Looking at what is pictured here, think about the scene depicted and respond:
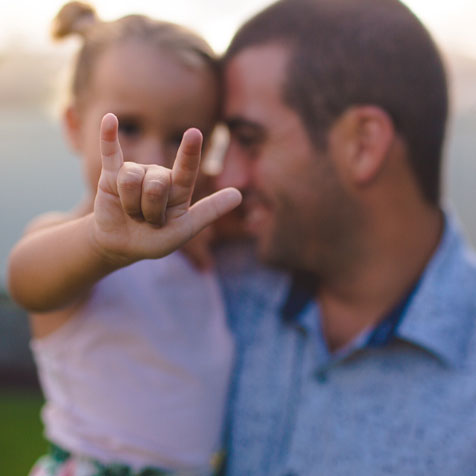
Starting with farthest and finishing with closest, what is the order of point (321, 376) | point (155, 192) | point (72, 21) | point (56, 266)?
1. point (72, 21)
2. point (321, 376)
3. point (56, 266)
4. point (155, 192)

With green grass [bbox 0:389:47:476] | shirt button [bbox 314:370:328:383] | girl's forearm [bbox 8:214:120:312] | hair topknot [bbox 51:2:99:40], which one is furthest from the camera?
green grass [bbox 0:389:47:476]

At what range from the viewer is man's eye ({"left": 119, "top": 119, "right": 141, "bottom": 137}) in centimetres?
152

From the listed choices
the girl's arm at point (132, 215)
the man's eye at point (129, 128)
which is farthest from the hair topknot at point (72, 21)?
the girl's arm at point (132, 215)

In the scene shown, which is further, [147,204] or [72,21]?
[72,21]

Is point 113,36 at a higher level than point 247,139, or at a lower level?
higher

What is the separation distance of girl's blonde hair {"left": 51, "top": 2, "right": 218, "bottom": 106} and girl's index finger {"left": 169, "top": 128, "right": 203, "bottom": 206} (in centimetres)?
78

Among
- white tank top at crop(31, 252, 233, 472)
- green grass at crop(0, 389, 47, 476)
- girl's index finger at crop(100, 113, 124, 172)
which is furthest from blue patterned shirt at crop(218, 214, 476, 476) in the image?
green grass at crop(0, 389, 47, 476)

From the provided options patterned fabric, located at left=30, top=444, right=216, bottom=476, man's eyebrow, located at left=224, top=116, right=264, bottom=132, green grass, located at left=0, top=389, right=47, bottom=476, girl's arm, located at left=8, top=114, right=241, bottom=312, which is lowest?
green grass, located at left=0, top=389, right=47, bottom=476

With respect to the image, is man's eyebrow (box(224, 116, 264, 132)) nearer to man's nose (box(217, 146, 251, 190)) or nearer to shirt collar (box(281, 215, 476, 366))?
man's nose (box(217, 146, 251, 190))

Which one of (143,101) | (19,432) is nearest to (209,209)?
(143,101)

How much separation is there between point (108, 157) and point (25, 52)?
3328mm

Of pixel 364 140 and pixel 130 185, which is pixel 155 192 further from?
pixel 364 140

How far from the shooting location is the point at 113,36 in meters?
1.62

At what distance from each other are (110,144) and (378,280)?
1.07 meters
